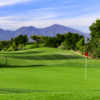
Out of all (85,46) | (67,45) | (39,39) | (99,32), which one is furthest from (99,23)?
(39,39)

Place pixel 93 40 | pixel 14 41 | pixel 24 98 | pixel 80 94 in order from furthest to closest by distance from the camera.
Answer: pixel 14 41 < pixel 93 40 < pixel 80 94 < pixel 24 98

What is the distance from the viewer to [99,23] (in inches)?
1706

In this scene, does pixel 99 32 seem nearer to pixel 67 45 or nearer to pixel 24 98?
pixel 67 45

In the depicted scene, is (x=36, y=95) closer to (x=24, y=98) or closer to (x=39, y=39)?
(x=24, y=98)

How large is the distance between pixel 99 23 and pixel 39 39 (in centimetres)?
3624

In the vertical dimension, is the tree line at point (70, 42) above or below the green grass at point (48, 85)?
above

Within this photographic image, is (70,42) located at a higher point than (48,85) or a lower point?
higher

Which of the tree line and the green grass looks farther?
the tree line

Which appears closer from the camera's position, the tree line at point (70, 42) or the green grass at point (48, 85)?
the green grass at point (48, 85)

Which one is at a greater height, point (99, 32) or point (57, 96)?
point (99, 32)

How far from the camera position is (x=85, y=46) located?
44.2 m

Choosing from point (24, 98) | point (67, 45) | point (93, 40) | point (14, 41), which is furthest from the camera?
point (14, 41)

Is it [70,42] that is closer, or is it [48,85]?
[48,85]

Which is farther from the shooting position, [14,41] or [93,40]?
[14,41]
